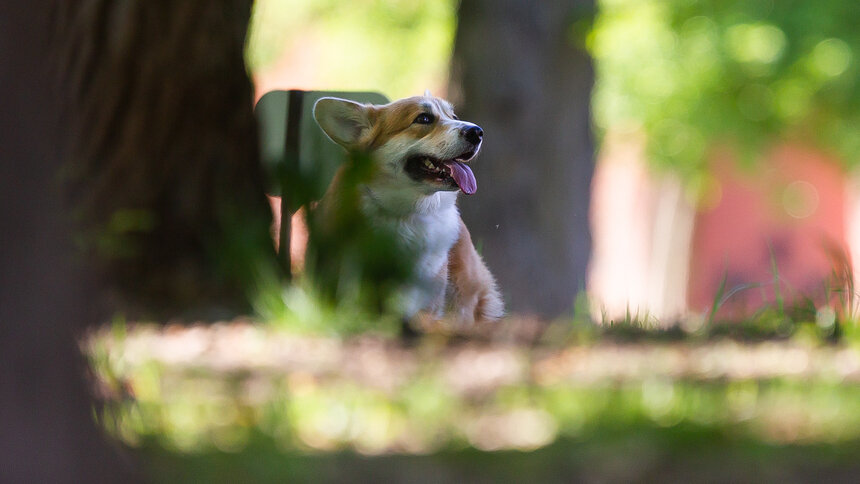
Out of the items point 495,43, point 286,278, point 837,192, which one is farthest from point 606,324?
point 837,192

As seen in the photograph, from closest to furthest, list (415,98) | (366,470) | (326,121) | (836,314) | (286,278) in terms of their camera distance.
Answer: (366,470) → (286,278) → (836,314) → (326,121) → (415,98)

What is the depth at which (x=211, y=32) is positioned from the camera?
14.0ft

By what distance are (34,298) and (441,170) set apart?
2.85 meters

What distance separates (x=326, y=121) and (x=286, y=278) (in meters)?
1.34

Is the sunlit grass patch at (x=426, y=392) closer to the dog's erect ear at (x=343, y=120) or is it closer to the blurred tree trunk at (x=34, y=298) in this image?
the blurred tree trunk at (x=34, y=298)

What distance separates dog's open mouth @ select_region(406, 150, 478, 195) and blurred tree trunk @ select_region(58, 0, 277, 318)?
1.36m

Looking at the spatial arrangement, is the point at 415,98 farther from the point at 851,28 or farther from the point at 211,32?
the point at 851,28

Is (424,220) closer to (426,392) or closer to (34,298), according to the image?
(426,392)

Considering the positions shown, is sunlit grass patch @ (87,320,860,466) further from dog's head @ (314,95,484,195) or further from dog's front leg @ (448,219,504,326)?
dog's head @ (314,95,484,195)

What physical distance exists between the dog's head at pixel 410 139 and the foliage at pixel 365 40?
9.04 m

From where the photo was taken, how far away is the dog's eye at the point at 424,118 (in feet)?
18.2

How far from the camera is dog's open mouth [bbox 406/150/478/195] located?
17.5 ft

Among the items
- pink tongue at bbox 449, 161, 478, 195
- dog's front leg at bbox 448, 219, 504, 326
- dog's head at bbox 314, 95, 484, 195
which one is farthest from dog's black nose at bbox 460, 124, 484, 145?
dog's front leg at bbox 448, 219, 504, 326

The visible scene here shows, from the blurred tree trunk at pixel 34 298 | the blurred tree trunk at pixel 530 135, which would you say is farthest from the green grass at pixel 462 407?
the blurred tree trunk at pixel 530 135
